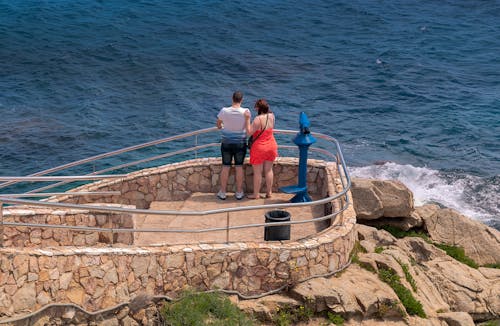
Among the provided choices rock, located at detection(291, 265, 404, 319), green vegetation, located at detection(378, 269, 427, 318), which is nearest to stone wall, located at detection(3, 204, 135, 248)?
rock, located at detection(291, 265, 404, 319)

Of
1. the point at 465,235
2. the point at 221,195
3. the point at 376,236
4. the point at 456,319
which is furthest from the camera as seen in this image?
the point at 465,235

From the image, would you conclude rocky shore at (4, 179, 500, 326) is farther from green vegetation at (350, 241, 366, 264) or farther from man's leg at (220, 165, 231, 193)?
man's leg at (220, 165, 231, 193)

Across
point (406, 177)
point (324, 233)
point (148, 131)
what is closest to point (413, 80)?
point (406, 177)

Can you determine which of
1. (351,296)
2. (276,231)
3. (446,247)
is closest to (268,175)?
(276,231)

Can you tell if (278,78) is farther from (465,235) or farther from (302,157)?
(302,157)

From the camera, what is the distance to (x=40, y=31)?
1778 inches

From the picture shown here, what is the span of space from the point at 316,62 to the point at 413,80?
5564 millimetres

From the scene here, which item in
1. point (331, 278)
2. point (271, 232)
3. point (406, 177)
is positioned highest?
point (271, 232)

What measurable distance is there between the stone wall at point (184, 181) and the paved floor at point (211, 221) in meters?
0.20

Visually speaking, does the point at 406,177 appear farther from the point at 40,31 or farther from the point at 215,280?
the point at 40,31

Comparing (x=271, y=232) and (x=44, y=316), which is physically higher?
(x=271, y=232)

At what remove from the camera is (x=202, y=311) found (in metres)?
10.6

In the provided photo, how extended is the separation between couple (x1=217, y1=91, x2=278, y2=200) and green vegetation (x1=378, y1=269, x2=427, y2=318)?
10.2 ft

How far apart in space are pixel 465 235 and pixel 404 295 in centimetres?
690
